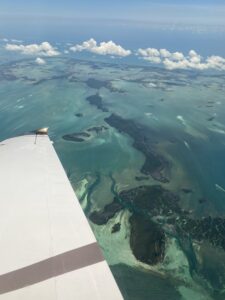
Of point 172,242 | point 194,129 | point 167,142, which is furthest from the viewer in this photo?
point 194,129

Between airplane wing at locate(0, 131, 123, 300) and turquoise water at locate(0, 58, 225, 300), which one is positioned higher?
airplane wing at locate(0, 131, 123, 300)

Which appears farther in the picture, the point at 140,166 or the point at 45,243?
the point at 140,166

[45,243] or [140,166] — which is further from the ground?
[45,243]

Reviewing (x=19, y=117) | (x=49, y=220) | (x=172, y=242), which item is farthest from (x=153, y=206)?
(x=19, y=117)

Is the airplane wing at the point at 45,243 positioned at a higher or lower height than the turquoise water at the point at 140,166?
higher

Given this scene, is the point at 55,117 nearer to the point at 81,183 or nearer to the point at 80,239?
the point at 81,183

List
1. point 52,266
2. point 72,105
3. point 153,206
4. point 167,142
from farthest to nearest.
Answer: point 72,105 → point 167,142 → point 153,206 → point 52,266

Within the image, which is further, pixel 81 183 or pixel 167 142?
pixel 167 142

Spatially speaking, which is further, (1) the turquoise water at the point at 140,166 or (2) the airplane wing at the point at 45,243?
(1) the turquoise water at the point at 140,166
